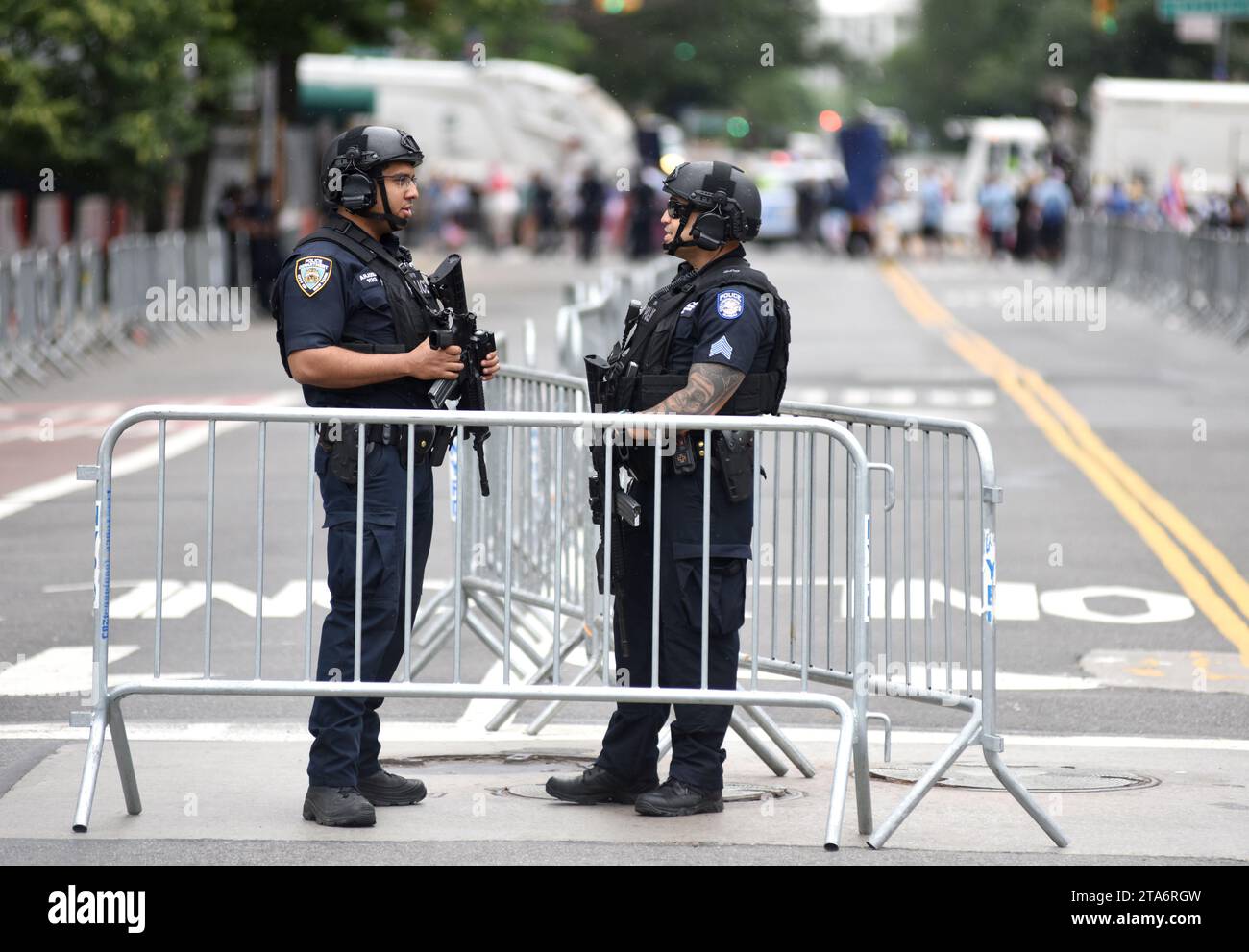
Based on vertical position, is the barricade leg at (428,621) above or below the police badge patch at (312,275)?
below

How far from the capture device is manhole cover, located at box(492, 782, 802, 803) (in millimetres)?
7266

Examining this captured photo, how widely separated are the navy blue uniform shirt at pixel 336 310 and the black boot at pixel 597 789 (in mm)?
1264

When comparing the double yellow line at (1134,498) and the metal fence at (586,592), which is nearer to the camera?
the metal fence at (586,592)

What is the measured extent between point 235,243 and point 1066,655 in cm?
2239

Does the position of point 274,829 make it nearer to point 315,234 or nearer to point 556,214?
point 315,234

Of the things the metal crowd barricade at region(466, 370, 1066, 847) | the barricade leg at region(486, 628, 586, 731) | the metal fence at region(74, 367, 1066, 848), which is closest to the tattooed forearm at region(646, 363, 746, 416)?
the metal fence at region(74, 367, 1066, 848)

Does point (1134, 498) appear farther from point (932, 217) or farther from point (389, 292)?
point (932, 217)

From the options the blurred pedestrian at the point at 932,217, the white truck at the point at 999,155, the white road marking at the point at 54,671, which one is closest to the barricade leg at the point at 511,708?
the white road marking at the point at 54,671

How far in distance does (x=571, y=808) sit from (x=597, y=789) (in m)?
0.11

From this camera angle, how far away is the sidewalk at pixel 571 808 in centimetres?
657

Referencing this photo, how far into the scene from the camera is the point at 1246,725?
8570mm

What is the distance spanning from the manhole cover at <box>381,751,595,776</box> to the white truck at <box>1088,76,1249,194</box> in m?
42.9

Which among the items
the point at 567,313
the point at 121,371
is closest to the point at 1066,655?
the point at 567,313

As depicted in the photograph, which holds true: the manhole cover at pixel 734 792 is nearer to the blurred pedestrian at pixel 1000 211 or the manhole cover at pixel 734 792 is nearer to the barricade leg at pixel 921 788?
the barricade leg at pixel 921 788
